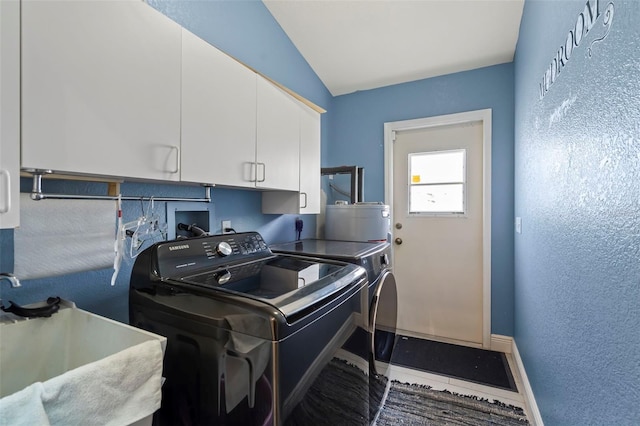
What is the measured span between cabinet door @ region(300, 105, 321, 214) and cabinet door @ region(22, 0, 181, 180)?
923 mm

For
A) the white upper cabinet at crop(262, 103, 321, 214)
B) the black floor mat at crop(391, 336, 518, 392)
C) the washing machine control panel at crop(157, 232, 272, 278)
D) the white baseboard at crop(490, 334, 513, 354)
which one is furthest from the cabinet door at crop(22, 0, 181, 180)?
the white baseboard at crop(490, 334, 513, 354)

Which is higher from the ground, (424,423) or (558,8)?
(558,8)

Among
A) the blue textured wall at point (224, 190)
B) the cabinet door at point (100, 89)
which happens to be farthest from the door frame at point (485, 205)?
the cabinet door at point (100, 89)

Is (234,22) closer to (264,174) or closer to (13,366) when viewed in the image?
(264,174)

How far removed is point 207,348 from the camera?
2.83ft

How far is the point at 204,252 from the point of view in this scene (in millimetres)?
1236

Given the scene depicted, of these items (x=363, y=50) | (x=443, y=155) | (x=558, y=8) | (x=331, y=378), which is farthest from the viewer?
(x=443, y=155)

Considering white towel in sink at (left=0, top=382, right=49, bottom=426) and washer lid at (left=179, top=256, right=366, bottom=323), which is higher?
washer lid at (left=179, top=256, right=366, bottom=323)

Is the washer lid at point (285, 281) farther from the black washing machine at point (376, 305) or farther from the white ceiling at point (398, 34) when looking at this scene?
the white ceiling at point (398, 34)

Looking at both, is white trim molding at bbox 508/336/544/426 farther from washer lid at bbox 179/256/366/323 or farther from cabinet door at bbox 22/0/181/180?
cabinet door at bbox 22/0/181/180

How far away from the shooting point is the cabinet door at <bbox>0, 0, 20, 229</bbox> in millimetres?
665

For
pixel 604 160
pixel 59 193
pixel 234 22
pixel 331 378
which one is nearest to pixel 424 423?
pixel 331 378

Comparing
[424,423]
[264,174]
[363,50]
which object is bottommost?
[424,423]

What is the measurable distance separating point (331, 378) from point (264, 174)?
988 millimetres
